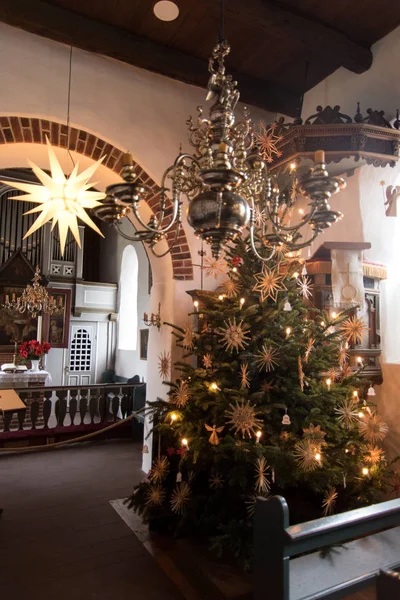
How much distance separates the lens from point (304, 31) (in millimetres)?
3393

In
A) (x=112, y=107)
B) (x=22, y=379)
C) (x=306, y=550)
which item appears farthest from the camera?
(x=22, y=379)

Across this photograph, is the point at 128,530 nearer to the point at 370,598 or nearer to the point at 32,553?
the point at 32,553

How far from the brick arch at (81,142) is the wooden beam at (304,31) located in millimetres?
1447

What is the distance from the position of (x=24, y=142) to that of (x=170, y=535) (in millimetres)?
3419

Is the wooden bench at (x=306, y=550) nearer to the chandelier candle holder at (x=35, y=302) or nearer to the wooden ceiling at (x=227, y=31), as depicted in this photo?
the wooden ceiling at (x=227, y=31)

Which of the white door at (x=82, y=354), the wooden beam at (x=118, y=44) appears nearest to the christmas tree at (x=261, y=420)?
the wooden beam at (x=118, y=44)

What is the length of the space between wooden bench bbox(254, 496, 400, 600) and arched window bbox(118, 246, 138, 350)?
29.0ft

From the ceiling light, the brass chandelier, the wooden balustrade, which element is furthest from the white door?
the brass chandelier

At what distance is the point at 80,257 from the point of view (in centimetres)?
1002

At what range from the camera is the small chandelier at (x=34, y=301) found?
8605mm

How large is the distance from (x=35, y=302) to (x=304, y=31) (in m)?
7.21

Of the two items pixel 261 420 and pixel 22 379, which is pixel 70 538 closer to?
pixel 261 420

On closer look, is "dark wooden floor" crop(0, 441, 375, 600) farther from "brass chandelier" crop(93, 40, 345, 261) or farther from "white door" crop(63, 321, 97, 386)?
"white door" crop(63, 321, 97, 386)

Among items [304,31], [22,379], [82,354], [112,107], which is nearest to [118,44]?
[112,107]
